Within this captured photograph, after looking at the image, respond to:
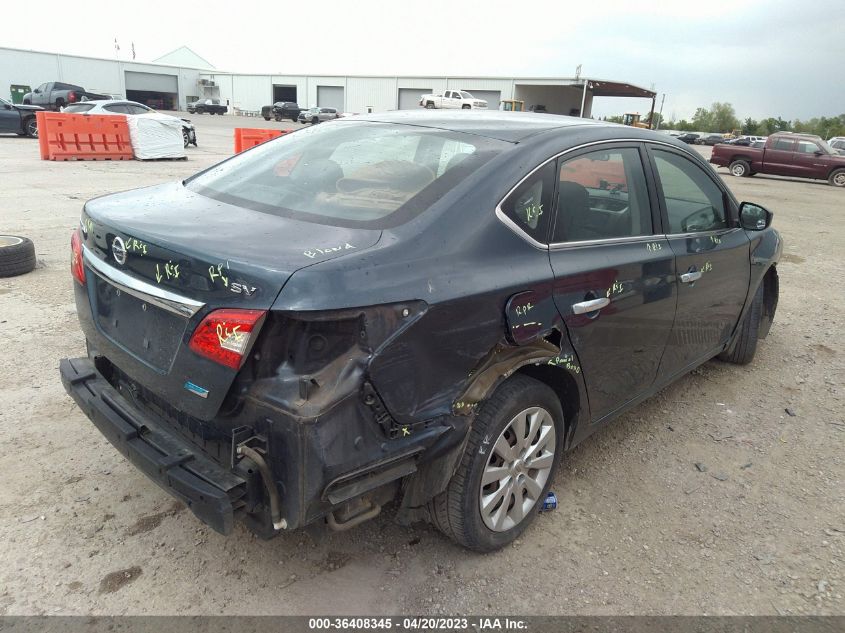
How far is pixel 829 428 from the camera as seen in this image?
12.9 ft

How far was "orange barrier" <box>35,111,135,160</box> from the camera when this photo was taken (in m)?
15.2

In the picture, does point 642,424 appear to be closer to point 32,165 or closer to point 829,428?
point 829,428

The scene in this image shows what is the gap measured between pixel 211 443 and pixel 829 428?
379 centimetres

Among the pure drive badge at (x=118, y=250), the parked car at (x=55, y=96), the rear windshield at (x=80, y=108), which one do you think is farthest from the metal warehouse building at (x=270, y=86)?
the pure drive badge at (x=118, y=250)

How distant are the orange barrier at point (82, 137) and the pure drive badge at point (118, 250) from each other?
613 inches

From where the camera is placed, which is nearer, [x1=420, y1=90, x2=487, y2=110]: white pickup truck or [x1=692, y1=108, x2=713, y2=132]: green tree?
[x1=420, y1=90, x2=487, y2=110]: white pickup truck

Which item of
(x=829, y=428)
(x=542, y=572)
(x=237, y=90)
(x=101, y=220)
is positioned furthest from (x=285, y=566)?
(x=237, y=90)

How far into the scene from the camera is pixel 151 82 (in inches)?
2657

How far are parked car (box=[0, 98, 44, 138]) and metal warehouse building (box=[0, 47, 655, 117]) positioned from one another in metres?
34.5

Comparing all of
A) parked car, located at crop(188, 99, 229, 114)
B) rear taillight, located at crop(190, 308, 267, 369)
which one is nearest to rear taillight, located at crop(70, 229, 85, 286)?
rear taillight, located at crop(190, 308, 267, 369)

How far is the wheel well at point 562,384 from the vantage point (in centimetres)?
260

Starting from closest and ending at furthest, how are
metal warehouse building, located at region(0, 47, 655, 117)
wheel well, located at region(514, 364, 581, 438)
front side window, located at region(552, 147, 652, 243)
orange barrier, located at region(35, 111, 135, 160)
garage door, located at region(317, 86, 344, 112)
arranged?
wheel well, located at region(514, 364, 581, 438)
front side window, located at region(552, 147, 652, 243)
orange barrier, located at region(35, 111, 135, 160)
metal warehouse building, located at region(0, 47, 655, 117)
garage door, located at region(317, 86, 344, 112)

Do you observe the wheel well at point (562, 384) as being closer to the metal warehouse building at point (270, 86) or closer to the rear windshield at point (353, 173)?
the rear windshield at point (353, 173)

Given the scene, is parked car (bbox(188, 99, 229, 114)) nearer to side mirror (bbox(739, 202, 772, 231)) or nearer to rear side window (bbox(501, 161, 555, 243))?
side mirror (bbox(739, 202, 772, 231))
